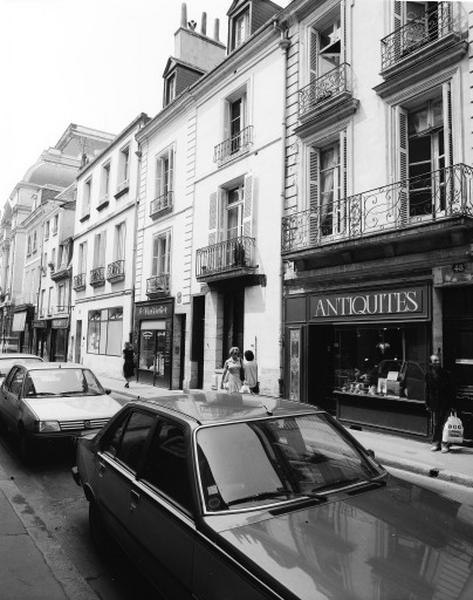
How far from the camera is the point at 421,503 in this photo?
2834mm

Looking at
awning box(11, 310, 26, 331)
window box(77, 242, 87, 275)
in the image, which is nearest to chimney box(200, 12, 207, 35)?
window box(77, 242, 87, 275)

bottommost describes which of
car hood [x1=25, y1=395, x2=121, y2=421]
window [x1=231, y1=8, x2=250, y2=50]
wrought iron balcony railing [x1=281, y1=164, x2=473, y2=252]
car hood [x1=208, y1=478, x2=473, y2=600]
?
car hood [x1=25, y1=395, x2=121, y2=421]

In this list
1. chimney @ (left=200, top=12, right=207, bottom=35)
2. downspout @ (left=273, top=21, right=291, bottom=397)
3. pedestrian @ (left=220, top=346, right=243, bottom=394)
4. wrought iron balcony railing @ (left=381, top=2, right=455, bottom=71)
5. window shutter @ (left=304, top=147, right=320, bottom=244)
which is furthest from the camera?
chimney @ (left=200, top=12, right=207, bottom=35)

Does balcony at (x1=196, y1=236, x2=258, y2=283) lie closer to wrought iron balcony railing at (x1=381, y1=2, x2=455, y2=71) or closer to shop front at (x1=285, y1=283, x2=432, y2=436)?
shop front at (x1=285, y1=283, x2=432, y2=436)

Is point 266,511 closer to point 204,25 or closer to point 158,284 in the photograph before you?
point 158,284

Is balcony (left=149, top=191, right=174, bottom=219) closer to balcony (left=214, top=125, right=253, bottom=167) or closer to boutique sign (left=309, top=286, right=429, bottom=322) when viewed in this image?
balcony (left=214, top=125, right=253, bottom=167)

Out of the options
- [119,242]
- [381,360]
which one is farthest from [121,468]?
[119,242]

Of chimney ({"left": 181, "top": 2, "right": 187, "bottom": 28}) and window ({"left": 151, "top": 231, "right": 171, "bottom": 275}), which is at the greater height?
chimney ({"left": 181, "top": 2, "right": 187, "bottom": 28})

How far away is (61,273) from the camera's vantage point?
30.0 metres

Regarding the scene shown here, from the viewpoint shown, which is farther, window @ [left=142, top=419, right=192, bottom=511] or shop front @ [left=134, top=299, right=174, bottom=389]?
shop front @ [left=134, top=299, right=174, bottom=389]

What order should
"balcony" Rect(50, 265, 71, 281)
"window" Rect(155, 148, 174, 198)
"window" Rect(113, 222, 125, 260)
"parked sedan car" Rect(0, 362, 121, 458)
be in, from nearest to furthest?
1. "parked sedan car" Rect(0, 362, 121, 458)
2. "window" Rect(155, 148, 174, 198)
3. "window" Rect(113, 222, 125, 260)
4. "balcony" Rect(50, 265, 71, 281)

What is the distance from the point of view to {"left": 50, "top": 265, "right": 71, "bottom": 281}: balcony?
1155 inches

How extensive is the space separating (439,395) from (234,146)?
1064 cm

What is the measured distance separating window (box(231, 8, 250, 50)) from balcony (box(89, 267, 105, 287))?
1259cm
